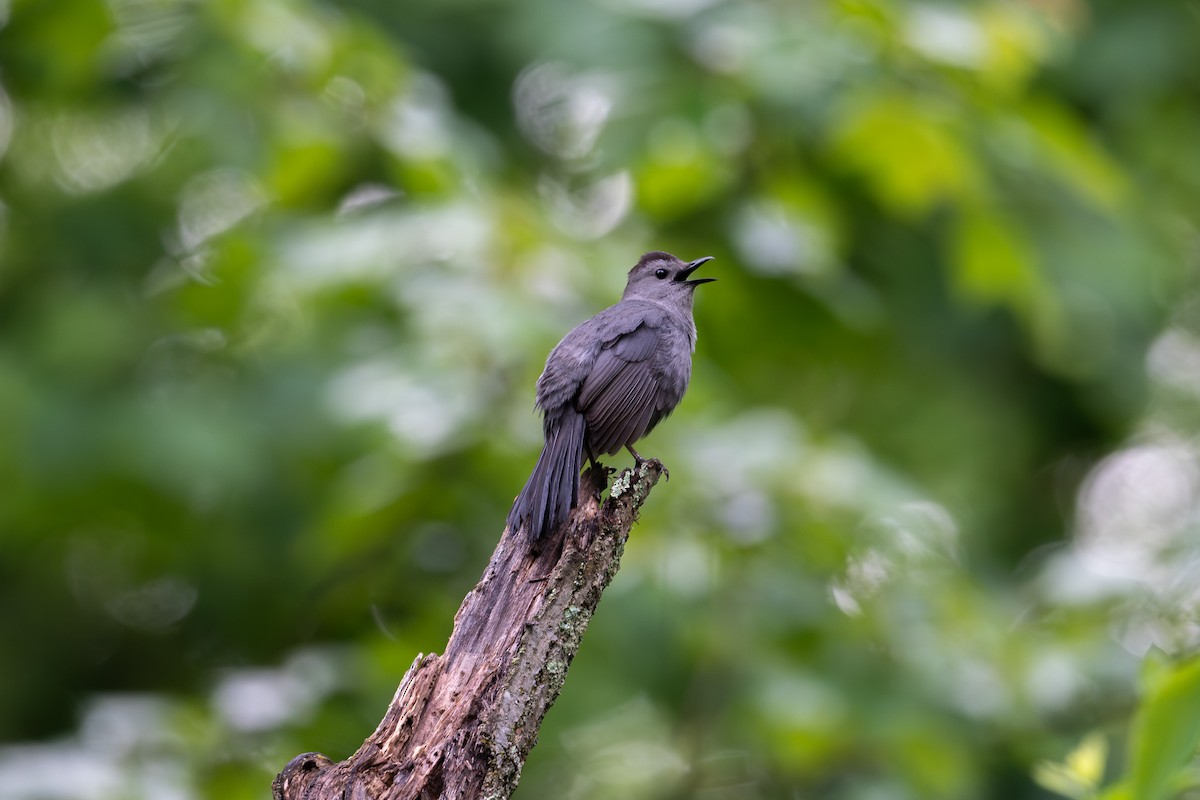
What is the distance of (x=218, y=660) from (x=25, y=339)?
2.23 meters

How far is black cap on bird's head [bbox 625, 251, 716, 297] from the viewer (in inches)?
207

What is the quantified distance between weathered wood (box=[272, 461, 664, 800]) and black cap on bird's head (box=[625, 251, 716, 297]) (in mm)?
2334

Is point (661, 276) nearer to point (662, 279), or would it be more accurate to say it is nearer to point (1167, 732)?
point (662, 279)

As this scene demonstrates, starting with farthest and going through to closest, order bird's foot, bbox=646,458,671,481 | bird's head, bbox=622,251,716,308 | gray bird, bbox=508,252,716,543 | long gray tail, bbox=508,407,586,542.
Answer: bird's head, bbox=622,251,716,308, gray bird, bbox=508,252,716,543, bird's foot, bbox=646,458,671,481, long gray tail, bbox=508,407,586,542

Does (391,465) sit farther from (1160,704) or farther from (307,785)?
(1160,704)

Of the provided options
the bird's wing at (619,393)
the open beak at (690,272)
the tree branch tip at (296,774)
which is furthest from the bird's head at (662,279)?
the tree branch tip at (296,774)

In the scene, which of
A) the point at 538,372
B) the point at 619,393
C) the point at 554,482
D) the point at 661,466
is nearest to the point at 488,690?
the point at 554,482

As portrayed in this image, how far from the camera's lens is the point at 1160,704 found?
7.15ft

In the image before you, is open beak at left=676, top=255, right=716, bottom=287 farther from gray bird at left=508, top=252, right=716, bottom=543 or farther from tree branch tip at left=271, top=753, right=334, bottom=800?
tree branch tip at left=271, top=753, right=334, bottom=800

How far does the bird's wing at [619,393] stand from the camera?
4250 millimetres

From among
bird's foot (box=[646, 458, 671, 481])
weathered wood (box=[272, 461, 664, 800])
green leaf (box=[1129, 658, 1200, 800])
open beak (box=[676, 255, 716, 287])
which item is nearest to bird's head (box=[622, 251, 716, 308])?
open beak (box=[676, 255, 716, 287])

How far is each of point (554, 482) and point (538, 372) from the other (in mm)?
1231

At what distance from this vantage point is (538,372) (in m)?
4.62

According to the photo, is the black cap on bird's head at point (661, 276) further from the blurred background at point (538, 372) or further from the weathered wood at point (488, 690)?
the weathered wood at point (488, 690)
